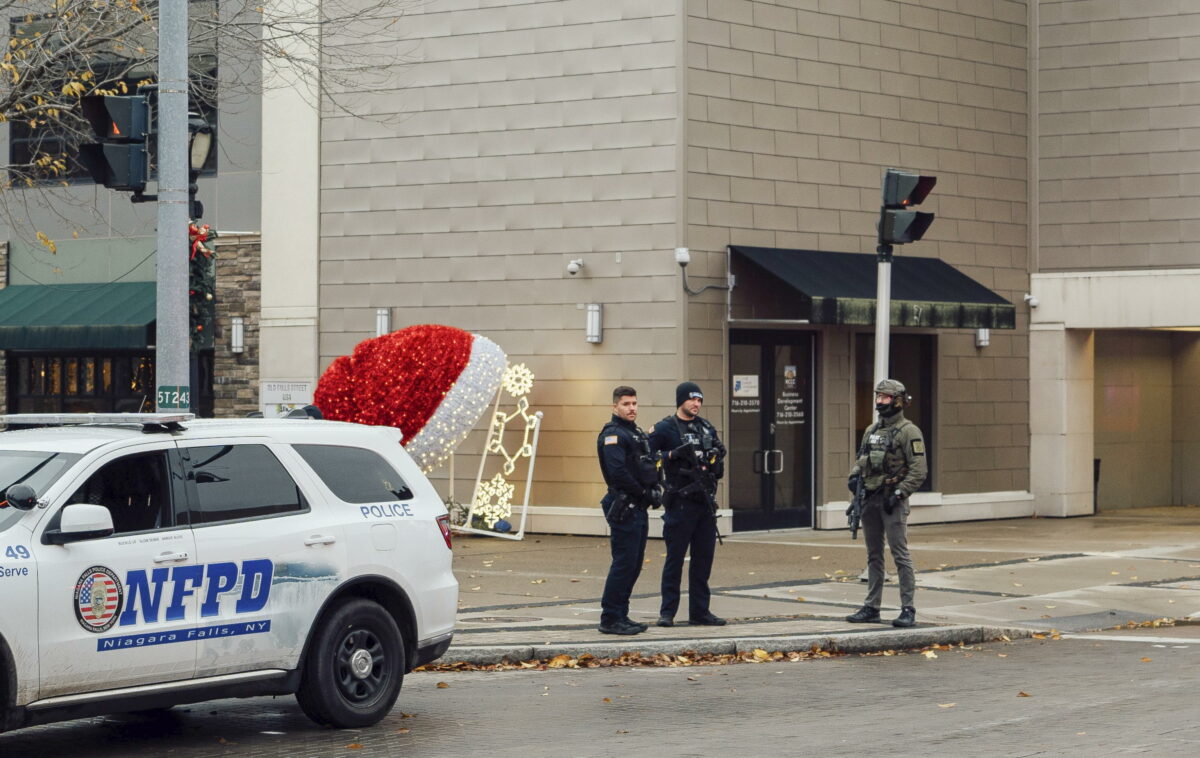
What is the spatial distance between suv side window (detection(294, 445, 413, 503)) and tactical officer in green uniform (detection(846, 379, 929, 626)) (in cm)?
471

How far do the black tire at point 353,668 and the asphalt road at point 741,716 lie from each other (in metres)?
0.12

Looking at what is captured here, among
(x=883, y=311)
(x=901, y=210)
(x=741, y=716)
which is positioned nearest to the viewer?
(x=741, y=716)

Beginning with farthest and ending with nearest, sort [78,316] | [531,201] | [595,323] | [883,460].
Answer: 1. [78,316]
2. [531,201]
3. [595,323]
4. [883,460]

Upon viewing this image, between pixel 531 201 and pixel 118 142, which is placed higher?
pixel 531 201

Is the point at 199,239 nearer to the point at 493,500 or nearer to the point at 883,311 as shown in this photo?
the point at 883,311

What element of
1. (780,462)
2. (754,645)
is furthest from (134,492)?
(780,462)

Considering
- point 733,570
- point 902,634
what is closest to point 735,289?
point 733,570

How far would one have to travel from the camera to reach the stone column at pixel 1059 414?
82.0 ft

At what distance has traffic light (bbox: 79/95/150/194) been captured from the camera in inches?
490

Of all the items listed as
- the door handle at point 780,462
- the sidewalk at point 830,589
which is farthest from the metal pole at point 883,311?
the door handle at point 780,462

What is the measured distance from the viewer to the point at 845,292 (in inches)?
829

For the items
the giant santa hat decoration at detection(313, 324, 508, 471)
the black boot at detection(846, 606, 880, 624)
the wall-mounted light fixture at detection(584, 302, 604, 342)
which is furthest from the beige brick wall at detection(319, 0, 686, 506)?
the black boot at detection(846, 606, 880, 624)

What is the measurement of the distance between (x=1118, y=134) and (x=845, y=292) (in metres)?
6.28

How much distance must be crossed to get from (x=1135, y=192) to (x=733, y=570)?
34.1ft
